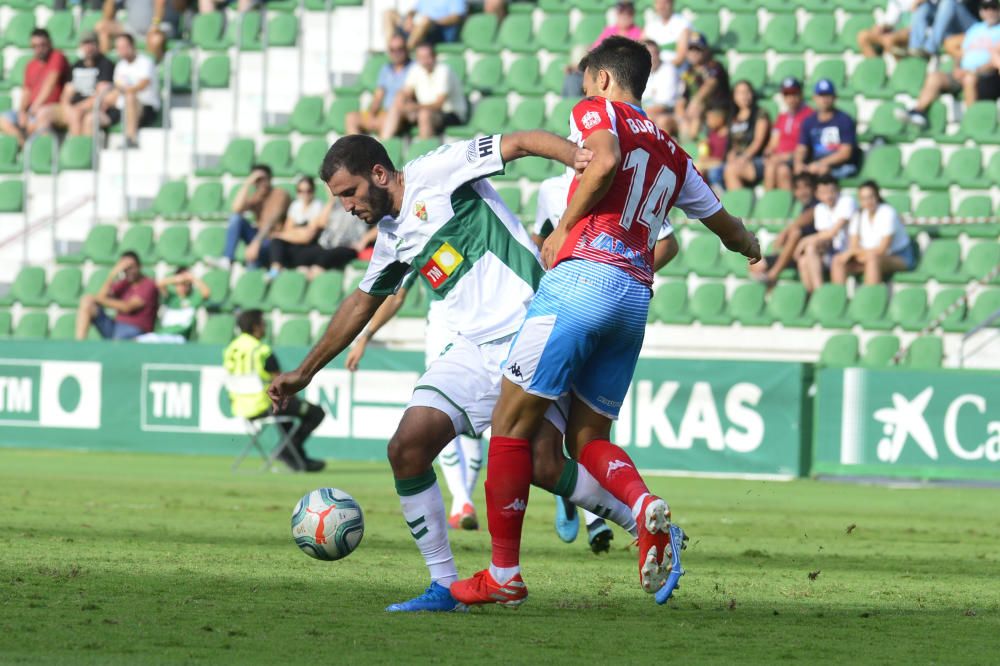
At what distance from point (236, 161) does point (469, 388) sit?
16687mm

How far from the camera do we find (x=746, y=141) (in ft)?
65.2

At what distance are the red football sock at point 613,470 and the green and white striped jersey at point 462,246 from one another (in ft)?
2.04

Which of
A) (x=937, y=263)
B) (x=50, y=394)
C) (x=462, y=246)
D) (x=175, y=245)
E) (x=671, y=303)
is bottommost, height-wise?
(x=50, y=394)

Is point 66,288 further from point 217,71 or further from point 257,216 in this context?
point 217,71

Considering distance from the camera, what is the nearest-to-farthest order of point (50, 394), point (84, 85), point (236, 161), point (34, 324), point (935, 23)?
point (50, 394) < point (935, 23) < point (34, 324) < point (236, 161) < point (84, 85)

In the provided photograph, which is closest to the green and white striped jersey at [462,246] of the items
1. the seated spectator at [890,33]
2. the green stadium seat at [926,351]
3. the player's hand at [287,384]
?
the player's hand at [287,384]

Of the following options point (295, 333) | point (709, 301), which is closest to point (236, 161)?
point (295, 333)

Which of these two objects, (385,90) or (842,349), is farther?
(385,90)

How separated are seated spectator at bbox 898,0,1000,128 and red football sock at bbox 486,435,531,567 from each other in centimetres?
1420

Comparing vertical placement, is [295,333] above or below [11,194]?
below

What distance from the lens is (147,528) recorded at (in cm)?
1055

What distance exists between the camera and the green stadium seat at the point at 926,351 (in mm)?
17438

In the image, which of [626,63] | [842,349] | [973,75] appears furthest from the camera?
[973,75]

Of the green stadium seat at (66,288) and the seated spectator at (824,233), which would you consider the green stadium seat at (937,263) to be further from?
the green stadium seat at (66,288)
